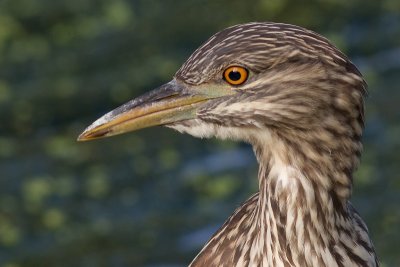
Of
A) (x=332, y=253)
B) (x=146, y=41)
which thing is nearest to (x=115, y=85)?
(x=146, y=41)

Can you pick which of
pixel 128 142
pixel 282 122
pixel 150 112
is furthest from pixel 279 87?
pixel 128 142

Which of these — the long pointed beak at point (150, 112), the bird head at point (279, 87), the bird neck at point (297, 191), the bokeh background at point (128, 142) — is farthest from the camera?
the bokeh background at point (128, 142)

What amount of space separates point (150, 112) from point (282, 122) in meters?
0.71

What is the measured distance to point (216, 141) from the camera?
37.0ft

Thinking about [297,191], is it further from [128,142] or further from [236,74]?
[128,142]

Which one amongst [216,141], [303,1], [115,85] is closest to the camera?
[216,141]

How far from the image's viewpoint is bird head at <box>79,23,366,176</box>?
612cm

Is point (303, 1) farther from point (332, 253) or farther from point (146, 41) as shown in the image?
point (332, 253)

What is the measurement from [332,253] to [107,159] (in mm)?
5136

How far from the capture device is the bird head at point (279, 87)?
612cm

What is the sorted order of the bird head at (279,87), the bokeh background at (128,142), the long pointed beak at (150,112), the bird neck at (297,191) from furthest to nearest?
the bokeh background at (128,142) → the long pointed beak at (150,112) → the bird neck at (297,191) → the bird head at (279,87)

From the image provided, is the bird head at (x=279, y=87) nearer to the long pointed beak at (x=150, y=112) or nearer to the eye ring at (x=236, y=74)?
the eye ring at (x=236, y=74)

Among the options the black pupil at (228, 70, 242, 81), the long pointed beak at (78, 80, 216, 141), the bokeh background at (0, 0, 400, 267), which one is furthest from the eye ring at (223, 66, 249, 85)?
the bokeh background at (0, 0, 400, 267)

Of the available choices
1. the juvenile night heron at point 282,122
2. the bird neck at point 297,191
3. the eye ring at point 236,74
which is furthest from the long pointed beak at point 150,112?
the bird neck at point 297,191
